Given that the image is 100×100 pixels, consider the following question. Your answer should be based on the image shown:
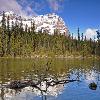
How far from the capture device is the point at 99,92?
109 feet

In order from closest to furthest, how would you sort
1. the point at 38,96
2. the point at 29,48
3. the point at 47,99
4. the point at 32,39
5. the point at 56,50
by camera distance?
the point at 47,99
the point at 38,96
the point at 29,48
the point at 32,39
the point at 56,50

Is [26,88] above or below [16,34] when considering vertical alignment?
below

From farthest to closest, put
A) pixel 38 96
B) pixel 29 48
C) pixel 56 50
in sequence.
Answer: pixel 56 50, pixel 29 48, pixel 38 96

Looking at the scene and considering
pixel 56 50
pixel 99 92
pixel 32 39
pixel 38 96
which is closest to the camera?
pixel 38 96

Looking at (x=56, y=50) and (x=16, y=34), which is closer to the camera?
(x=16, y=34)

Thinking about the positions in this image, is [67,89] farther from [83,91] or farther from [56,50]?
[56,50]

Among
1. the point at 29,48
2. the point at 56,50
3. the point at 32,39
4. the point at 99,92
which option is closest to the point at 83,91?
the point at 99,92

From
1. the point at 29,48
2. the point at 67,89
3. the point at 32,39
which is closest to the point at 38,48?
the point at 32,39

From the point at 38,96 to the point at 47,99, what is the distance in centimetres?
202

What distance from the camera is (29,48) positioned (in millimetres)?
166125

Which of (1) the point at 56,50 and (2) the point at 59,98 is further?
(1) the point at 56,50

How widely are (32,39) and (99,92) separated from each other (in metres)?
149

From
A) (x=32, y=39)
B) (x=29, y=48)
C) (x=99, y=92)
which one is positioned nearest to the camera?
(x=99, y=92)

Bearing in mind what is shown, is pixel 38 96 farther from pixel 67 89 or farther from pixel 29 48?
pixel 29 48
